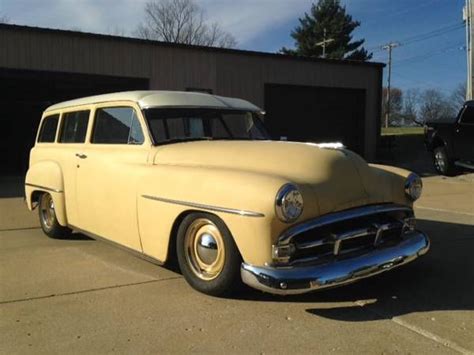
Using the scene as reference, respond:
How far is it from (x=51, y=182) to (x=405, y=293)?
4.22 meters

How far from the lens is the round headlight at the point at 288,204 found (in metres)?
4.01

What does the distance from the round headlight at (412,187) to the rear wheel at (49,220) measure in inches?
159

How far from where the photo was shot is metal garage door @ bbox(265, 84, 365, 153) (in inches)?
809

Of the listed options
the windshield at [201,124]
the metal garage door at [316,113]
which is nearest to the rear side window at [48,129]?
the windshield at [201,124]

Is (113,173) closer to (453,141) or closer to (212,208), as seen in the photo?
(212,208)

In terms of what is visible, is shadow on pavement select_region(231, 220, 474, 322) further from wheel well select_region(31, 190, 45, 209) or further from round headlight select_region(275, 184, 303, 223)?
wheel well select_region(31, 190, 45, 209)

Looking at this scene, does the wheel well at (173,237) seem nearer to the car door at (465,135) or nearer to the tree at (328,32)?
the car door at (465,135)

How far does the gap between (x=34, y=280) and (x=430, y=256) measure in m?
3.92

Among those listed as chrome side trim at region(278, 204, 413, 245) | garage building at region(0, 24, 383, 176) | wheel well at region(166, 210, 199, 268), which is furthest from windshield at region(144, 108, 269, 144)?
garage building at region(0, 24, 383, 176)

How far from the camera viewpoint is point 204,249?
4.53 metres

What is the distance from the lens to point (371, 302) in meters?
4.42

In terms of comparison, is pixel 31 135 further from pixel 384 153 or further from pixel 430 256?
pixel 430 256

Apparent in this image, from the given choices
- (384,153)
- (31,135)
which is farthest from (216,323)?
(384,153)

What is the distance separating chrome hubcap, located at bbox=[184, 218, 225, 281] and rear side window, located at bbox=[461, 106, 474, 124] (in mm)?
11672
